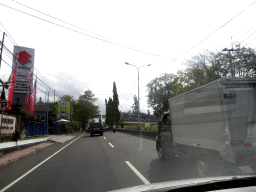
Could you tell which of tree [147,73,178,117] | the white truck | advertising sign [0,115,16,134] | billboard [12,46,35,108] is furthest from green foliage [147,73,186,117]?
the white truck

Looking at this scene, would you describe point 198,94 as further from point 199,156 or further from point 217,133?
point 199,156

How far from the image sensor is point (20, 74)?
147 feet

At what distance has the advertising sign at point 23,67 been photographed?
44875 millimetres

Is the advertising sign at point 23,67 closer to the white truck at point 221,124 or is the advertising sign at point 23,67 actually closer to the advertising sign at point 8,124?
the advertising sign at point 8,124

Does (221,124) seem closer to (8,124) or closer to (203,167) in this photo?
(203,167)

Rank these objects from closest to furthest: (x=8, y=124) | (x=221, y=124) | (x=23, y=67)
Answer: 1. (x=221, y=124)
2. (x=8, y=124)
3. (x=23, y=67)

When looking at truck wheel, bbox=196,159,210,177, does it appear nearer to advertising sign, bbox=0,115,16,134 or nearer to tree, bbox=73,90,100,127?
advertising sign, bbox=0,115,16,134

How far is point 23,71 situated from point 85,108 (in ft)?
87.9

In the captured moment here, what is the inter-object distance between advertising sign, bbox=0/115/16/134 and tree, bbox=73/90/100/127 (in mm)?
50670

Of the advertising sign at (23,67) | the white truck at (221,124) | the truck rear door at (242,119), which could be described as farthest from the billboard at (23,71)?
the truck rear door at (242,119)

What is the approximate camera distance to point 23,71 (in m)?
45.5

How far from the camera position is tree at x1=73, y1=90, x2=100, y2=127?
68.6 metres

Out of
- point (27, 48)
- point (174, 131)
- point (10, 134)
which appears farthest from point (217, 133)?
point (27, 48)

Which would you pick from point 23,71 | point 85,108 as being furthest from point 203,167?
point 85,108
